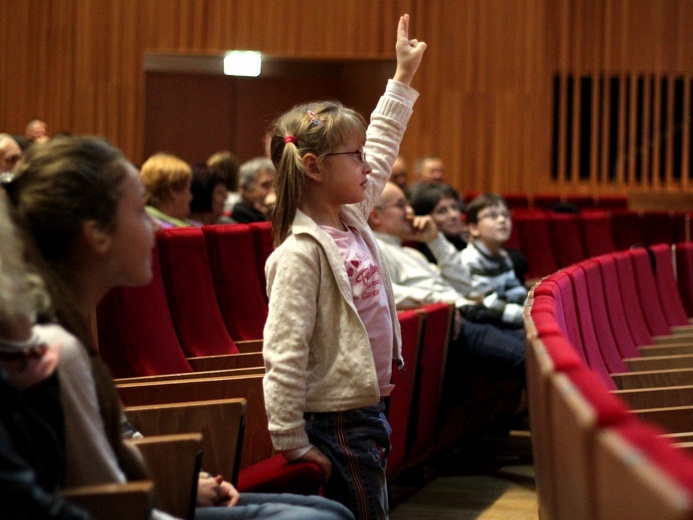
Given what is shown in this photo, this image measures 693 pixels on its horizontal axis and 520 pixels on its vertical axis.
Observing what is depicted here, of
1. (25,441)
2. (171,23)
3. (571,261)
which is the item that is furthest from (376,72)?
(25,441)

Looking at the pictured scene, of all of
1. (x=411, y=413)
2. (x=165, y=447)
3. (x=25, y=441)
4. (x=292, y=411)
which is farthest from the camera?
(x=411, y=413)

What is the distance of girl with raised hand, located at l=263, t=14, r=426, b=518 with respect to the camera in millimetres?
1566

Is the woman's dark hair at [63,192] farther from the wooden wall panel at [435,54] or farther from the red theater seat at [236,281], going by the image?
the wooden wall panel at [435,54]

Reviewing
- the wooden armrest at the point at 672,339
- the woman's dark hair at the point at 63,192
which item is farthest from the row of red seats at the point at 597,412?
the woman's dark hair at the point at 63,192

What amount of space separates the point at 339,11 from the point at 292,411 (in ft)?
21.3

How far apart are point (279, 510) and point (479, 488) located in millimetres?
1625

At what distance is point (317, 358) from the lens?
1626 millimetres

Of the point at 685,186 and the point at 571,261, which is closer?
the point at 571,261

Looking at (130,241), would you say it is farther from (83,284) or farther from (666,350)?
(666,350)

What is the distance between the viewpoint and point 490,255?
349cm

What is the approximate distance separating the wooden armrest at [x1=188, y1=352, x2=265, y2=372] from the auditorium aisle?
0.57 m

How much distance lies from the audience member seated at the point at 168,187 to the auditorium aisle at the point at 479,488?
3.59 ft

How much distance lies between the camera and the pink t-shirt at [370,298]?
167 centimetres

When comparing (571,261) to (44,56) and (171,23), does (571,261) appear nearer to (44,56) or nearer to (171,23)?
(171,23)
